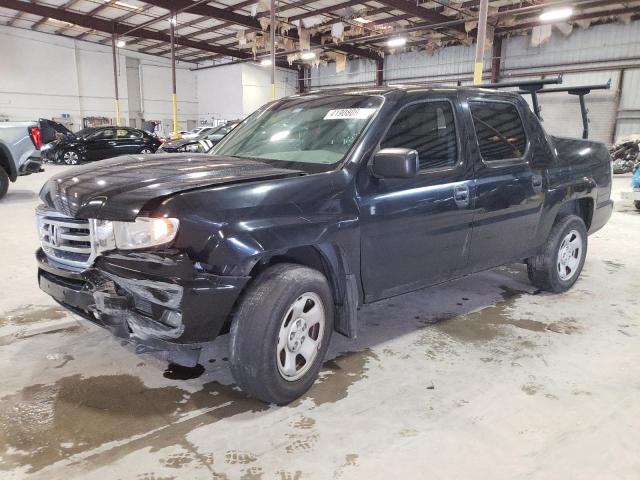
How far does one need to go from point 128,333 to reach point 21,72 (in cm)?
2705

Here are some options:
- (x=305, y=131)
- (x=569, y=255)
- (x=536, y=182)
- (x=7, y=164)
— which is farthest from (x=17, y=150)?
(x=569, y=255)

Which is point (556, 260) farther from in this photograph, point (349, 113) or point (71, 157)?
point (71, 157)

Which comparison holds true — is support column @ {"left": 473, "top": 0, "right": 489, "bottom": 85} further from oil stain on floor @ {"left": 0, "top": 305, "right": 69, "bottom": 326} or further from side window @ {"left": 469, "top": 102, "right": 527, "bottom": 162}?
oil stain on floor @ {"left": 0, "top": 305, "right": 69, "bottom": 326}

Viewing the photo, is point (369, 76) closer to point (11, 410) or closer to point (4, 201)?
point (4, 201)

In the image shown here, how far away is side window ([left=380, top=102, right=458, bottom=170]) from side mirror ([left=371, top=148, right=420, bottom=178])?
0.26 meters

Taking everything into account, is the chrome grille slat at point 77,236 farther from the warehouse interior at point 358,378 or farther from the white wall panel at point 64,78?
the white wall panel at point 64,78

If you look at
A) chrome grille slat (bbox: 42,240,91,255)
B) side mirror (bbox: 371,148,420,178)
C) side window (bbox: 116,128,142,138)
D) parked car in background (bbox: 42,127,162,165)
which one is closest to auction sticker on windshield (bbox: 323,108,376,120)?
side mirror (bbox: 371,148,420,178)

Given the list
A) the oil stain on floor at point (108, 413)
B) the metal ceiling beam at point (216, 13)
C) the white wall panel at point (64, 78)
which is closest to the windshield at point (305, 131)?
the oil stain on floor at point (108, 413)

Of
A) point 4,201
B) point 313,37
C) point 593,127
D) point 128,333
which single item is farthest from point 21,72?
point 128,333

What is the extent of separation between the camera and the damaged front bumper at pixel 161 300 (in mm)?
2090

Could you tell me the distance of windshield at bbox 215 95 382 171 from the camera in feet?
9.20

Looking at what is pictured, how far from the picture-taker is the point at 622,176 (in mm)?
13938

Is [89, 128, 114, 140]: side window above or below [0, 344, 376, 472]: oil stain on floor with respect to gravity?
above

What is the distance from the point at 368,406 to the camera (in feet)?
8.11
